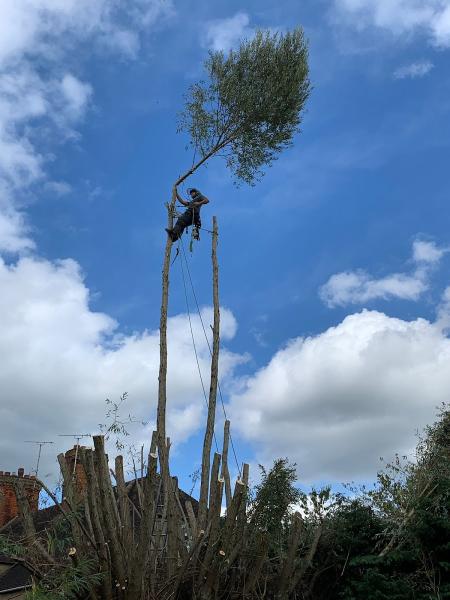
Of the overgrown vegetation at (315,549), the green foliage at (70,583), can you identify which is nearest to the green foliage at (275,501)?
the overgrown vegetation at (315,549)

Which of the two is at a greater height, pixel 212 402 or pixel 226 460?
pixel 212 402

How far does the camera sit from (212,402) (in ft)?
33.6

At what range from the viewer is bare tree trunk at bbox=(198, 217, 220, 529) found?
951 cm

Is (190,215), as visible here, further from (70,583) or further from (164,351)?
(70,583)

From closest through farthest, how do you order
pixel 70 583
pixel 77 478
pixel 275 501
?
pixel 70 583, pixel 275 501, pixel 77 478

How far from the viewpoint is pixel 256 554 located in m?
8.88

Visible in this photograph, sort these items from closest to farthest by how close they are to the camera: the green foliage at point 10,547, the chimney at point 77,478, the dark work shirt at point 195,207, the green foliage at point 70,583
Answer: the green foliage at point 70,583, the green foliage at point 10,547, the chimney at point 77,478, the dark work shirt at point 195,207

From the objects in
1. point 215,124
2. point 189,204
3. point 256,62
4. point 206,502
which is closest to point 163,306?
point 189,204

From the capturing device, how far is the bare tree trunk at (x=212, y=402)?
31.2 ft

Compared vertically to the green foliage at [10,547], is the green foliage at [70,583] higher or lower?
lower

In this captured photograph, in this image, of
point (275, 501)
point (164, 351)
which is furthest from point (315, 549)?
point (164, 351)

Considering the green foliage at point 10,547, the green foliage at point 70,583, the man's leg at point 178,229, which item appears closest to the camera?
the green foliage at point 70,583

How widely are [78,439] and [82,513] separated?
1033 millimetres

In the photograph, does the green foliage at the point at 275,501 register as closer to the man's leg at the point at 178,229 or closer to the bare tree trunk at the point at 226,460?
the bare tree trunk at the point at 226,460
